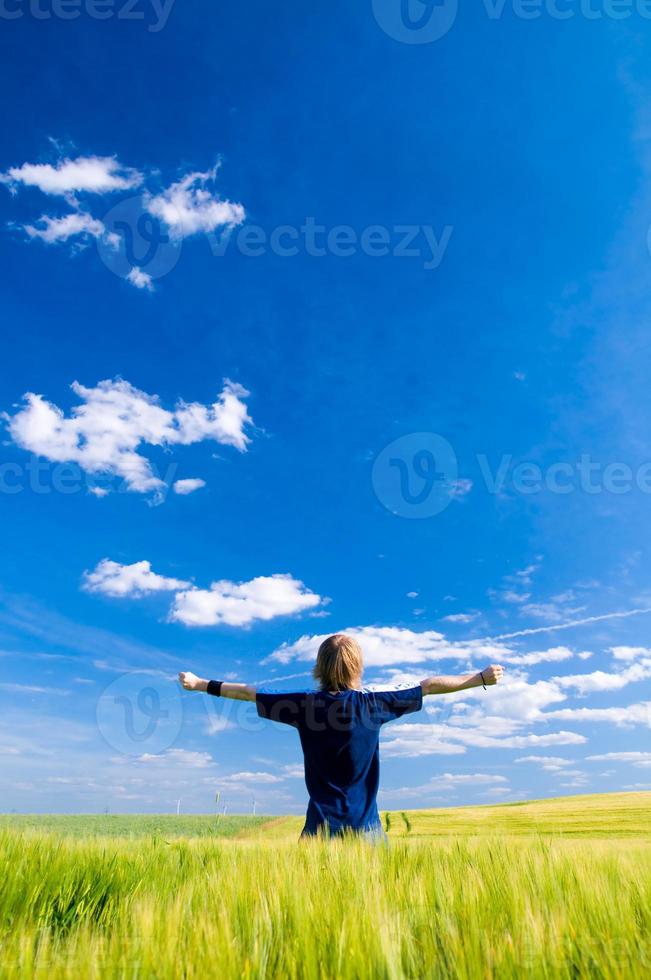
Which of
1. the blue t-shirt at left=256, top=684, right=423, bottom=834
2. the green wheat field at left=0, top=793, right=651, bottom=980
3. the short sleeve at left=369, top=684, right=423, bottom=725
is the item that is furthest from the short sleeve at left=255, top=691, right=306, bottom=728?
the green wheat field at left=0, top=793, right=651, bottom=980

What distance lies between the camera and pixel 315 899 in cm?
195

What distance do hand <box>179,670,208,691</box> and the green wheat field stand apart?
1440 millimetres

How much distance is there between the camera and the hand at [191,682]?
502 cm

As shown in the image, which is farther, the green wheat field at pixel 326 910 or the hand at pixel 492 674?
the hand at pixel 492 674

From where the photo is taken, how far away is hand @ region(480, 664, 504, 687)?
4656 mm

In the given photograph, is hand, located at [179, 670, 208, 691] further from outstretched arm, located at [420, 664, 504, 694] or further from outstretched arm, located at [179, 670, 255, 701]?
outstretched arm, located at [420, 664, 504, 694]

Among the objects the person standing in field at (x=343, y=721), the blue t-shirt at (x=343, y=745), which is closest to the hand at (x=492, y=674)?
the person standing in field at (x=343, y=721)

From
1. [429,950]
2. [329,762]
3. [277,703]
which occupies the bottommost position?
[429,950]

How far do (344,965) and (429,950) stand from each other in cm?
31

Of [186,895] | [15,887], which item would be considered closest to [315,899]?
[186,895]

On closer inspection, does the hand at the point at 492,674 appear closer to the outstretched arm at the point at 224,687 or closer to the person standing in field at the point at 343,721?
the person standing in field at the point at 343,721

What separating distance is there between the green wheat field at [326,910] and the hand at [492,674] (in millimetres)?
1186

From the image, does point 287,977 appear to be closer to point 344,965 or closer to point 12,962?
point 344,965

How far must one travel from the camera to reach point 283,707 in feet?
15.6
